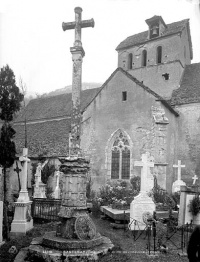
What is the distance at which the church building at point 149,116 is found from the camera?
1719 centimetres

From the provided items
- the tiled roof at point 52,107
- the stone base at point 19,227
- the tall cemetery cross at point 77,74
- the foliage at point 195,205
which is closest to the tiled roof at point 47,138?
the tiled roof at point 52,107

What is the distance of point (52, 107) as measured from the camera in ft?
101

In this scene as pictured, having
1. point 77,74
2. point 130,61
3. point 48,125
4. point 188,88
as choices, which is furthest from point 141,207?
point 48,125

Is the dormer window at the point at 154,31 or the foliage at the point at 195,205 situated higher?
the dormer window at the point at 154,31

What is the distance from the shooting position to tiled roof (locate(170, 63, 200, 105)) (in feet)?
62.4

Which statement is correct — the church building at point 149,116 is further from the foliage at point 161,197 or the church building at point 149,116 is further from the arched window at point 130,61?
the foliage at point 161,197

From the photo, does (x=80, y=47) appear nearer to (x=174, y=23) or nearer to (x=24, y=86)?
(x=174, y=23)

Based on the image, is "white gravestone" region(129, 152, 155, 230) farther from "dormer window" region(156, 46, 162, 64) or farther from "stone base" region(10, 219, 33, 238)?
"dormer window" region(156, 46, 162, 64)

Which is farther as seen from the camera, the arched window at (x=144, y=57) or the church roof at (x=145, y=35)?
the arched window at (x=144, y=57)


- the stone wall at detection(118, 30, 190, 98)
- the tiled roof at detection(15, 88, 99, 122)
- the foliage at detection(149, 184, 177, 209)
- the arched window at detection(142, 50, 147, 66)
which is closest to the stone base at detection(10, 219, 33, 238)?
the foliage at detection(149, 184, 177, 209)

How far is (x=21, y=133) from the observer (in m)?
29.8

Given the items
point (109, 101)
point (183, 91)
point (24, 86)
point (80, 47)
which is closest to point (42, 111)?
point (24, 86)

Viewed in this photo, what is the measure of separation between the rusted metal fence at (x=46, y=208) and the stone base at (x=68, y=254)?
5775 millimetres

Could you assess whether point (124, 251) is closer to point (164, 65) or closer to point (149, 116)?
point (149, 116)
